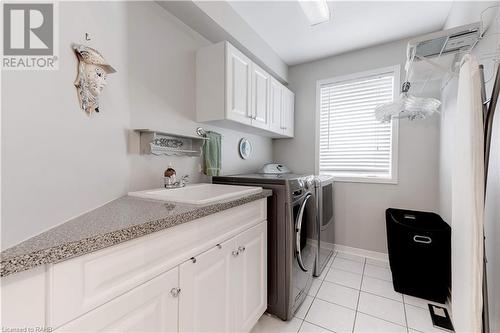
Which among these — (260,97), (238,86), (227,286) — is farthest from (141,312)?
(260,97)

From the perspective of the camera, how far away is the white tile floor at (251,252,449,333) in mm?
→ 1471

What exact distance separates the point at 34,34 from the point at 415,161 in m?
3.06

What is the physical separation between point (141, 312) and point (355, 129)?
2697 mm

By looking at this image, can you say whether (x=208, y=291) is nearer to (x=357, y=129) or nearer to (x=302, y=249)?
(x=302, y=249)

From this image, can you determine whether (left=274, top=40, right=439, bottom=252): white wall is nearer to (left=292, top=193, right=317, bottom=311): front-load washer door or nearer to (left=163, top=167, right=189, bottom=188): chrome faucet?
(left=292, top=193, right=317, bottom=311): front-load washer door

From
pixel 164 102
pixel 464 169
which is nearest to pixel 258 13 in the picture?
pixel 164 102

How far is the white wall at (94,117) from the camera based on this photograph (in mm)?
727

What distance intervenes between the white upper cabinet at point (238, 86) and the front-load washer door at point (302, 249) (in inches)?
34.2

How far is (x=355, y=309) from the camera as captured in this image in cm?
165

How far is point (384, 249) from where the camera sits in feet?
7.91

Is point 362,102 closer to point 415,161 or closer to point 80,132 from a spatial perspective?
point 415,161

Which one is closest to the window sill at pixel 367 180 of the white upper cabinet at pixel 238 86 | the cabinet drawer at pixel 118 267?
the white upper cabinet at pixel 238 86

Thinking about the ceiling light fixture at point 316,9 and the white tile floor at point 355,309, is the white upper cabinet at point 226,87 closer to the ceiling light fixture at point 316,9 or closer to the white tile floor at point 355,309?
the ceiling light fixture at point 316,9

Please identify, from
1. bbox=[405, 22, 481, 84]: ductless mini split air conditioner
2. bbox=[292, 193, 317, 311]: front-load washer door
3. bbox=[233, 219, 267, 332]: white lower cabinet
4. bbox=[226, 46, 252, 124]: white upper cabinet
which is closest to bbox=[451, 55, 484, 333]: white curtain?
bbox=[405, 22, 481, 84]: ductless mini split air conditioner
